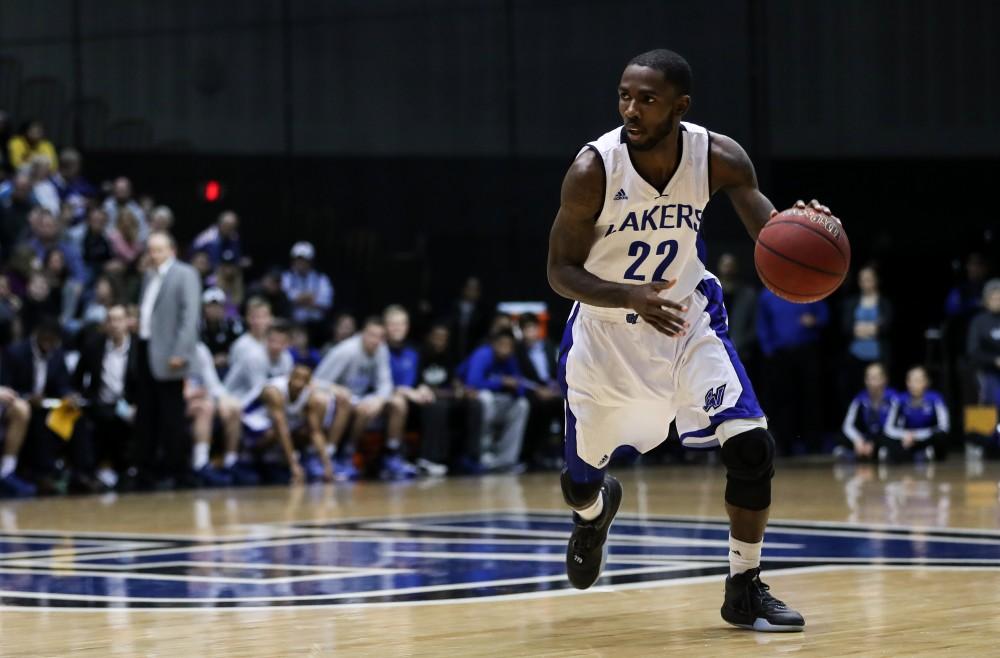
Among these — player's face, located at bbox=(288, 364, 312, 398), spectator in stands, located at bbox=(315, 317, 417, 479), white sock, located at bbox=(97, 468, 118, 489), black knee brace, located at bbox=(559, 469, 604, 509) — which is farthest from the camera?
spectator in stands, located at bbox=(315, 317, 417, 479)

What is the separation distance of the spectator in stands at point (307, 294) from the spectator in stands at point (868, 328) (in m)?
5.04

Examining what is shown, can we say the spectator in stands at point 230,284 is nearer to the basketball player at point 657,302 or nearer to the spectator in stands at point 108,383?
the spectator in stands at point 108,383

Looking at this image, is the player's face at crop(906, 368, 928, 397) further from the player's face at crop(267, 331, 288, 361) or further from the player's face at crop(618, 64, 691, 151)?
the player's face at crop(618, 64, 691, 151)

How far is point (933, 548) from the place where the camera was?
6.76 m

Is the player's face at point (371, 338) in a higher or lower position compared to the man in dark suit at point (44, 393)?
higher

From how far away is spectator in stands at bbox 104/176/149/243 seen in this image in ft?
48.5

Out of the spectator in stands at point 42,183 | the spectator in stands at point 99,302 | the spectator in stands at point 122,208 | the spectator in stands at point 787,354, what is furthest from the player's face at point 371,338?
the spectator in stands at point 787,354

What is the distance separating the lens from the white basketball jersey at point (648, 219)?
202 inches

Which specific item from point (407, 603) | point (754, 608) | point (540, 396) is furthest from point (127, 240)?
point (754, 608)

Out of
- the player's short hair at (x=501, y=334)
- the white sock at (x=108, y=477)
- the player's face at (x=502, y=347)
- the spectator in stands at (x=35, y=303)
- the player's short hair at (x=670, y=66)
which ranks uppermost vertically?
the player's short hair at (x=670, y=66)

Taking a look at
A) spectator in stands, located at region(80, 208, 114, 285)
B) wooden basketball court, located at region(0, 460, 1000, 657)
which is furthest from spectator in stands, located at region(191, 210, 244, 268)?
wooden basketball court, located at region(0, 460, 1000, 657)

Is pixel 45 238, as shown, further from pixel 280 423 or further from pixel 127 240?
pixel 280 423

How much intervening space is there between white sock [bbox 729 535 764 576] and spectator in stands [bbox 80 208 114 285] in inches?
400

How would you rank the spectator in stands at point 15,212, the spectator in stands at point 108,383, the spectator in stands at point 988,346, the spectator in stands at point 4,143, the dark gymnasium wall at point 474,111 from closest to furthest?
the spectator in stands at point 108,383 < the spectator in stands at point 15,212 < the spectator in stands at point 988,346 < the spectator in stands at point 4,143 < the dark gymnasium wall at point 474,111
